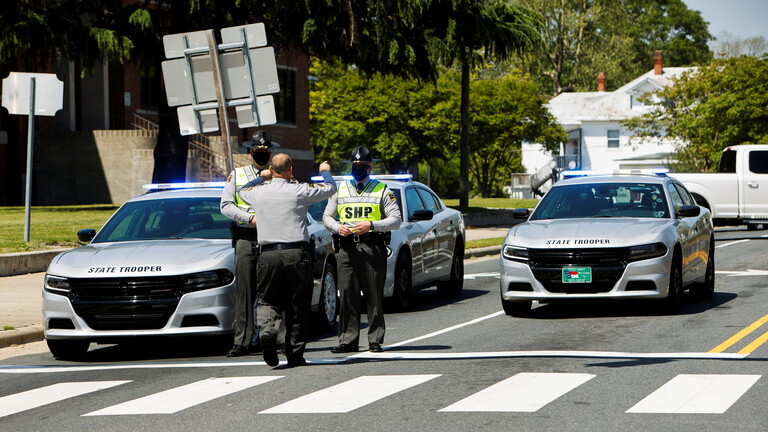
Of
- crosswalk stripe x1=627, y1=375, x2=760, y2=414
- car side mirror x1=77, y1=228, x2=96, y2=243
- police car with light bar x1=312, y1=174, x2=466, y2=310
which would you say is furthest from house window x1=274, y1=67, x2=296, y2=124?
crosswalk stripe x1=627, y1=375, x2=760, y2=414

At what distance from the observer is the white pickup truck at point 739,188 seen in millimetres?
30531

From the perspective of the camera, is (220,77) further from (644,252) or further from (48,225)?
(48,225)

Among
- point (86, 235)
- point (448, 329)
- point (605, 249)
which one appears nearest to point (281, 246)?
point (86, 235)

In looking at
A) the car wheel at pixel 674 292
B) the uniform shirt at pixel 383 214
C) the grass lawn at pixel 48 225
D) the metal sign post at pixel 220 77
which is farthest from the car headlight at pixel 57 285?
the grass lawn at pixel 48 225

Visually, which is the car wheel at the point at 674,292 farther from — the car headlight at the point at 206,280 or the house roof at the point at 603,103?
the house roof at the point at 603,103

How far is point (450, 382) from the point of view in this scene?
913 cm

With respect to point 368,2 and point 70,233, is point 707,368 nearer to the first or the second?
point 70,233

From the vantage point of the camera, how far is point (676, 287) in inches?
531

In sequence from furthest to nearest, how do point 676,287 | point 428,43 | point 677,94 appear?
point 677,94 → point 428,43 → point 676,287

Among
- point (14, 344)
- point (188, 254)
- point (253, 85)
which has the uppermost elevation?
point (253, 85)

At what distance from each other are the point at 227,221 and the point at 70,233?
1067cm

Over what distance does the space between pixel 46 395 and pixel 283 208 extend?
239 cm

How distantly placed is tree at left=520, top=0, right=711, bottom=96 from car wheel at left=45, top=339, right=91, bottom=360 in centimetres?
6178

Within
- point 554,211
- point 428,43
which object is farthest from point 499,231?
point 554,211
